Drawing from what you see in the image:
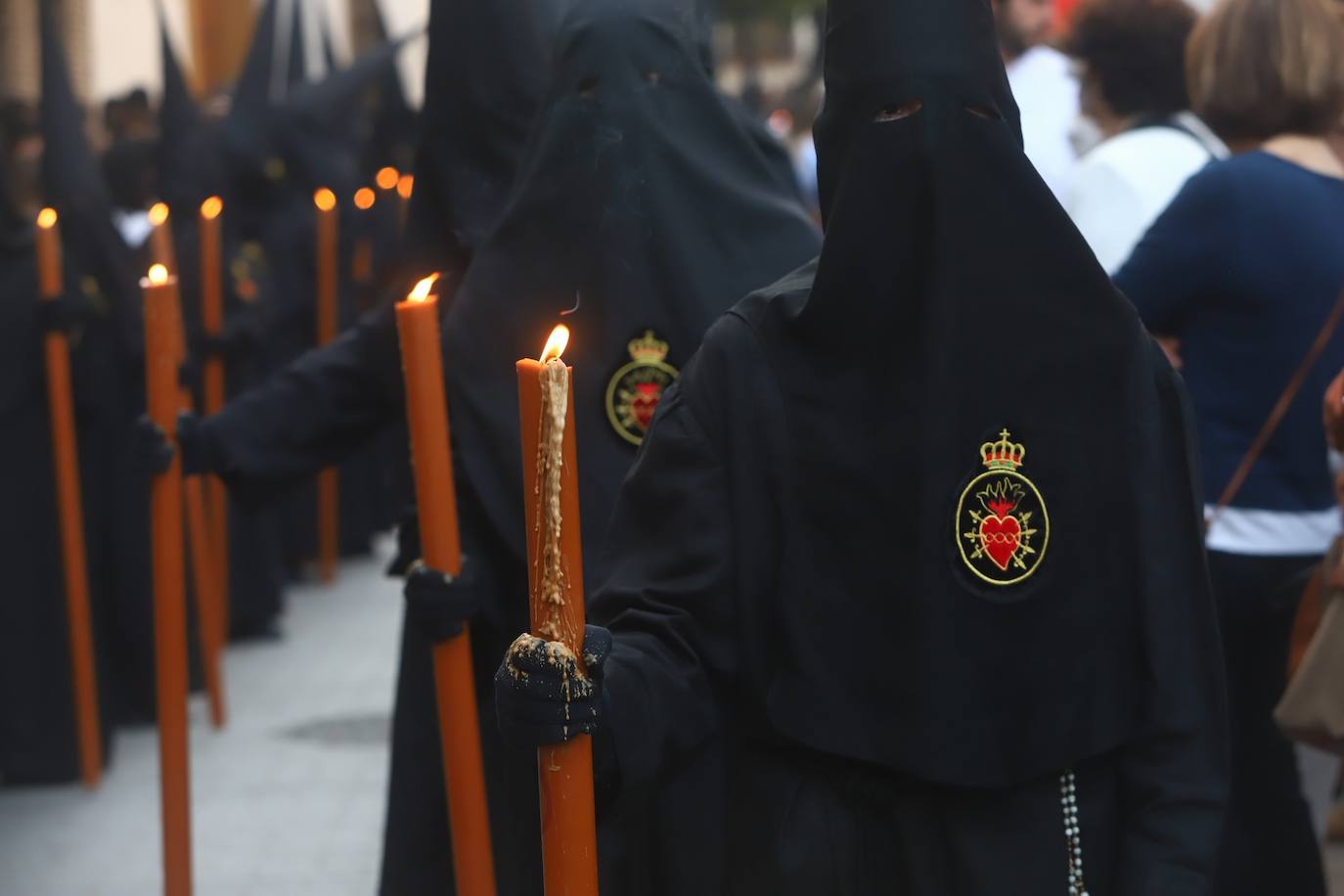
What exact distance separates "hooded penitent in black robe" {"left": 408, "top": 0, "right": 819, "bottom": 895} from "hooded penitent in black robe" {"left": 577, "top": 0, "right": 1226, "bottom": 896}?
35.2 inches

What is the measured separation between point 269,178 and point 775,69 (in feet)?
150

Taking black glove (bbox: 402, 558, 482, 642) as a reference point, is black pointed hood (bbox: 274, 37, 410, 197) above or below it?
above

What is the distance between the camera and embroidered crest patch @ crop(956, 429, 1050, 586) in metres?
2.46

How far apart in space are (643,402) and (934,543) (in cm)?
112

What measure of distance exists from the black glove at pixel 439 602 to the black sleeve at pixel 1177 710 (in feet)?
3.55

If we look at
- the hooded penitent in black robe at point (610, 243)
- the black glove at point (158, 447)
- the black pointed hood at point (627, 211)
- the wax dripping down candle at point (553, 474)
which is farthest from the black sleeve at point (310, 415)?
the wax dripping down candle at point (553, 474)

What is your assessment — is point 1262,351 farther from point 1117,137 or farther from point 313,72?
point 313,72

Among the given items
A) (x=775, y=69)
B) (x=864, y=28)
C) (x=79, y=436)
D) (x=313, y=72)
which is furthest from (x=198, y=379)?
(x=775, y=69)

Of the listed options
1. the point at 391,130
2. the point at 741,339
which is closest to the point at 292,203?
the point at 391,130

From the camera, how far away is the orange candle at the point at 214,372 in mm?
7395

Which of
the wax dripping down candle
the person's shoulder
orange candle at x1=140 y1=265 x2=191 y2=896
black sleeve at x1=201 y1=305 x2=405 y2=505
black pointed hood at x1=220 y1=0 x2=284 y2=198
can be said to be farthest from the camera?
black pointed hood at x1=220 y1=0 x2=284 y2=198

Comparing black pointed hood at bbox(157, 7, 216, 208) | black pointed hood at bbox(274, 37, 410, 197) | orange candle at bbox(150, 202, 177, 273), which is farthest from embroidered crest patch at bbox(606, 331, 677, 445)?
black pointed hood at bbox(274, 37, 410, 197)

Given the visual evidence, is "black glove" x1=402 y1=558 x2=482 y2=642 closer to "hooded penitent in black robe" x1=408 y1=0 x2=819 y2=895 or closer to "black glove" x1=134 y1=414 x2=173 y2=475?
"hooded penitent in black robe" x1=408 y1=0 x2=819 y2=895

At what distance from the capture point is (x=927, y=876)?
2.51 meters
